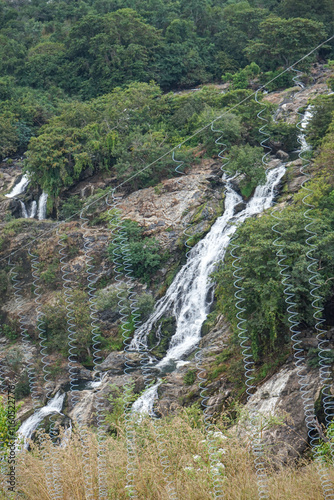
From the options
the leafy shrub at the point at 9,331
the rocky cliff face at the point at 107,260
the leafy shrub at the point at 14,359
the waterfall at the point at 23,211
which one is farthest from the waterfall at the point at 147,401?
the waterfall at the point at 23,211

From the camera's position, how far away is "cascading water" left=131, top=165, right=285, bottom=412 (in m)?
14.9

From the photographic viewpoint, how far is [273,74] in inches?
1086

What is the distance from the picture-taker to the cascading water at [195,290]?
14859mm

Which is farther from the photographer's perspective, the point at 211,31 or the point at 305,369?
the point at 211,31

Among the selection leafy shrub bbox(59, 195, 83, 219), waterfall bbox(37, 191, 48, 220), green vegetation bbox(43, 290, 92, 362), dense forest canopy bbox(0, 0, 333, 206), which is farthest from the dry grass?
waterfall bbox(37, 191, 48, 220)

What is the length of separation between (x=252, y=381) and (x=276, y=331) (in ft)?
3.66

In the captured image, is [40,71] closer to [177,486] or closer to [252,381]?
[252,381]

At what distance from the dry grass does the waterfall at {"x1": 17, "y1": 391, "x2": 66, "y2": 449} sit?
8.87m

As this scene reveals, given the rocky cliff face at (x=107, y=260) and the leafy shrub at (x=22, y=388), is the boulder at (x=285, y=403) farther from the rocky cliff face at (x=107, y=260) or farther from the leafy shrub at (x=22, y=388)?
the leafy shrub at (x=22, y=388)

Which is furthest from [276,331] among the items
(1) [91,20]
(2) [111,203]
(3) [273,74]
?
(1) [91,20]

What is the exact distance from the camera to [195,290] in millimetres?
15719

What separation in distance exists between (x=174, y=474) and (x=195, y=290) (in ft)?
37.0

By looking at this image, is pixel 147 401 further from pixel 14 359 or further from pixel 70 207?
pixel 70 207

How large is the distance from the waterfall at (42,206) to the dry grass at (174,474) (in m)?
19.1
